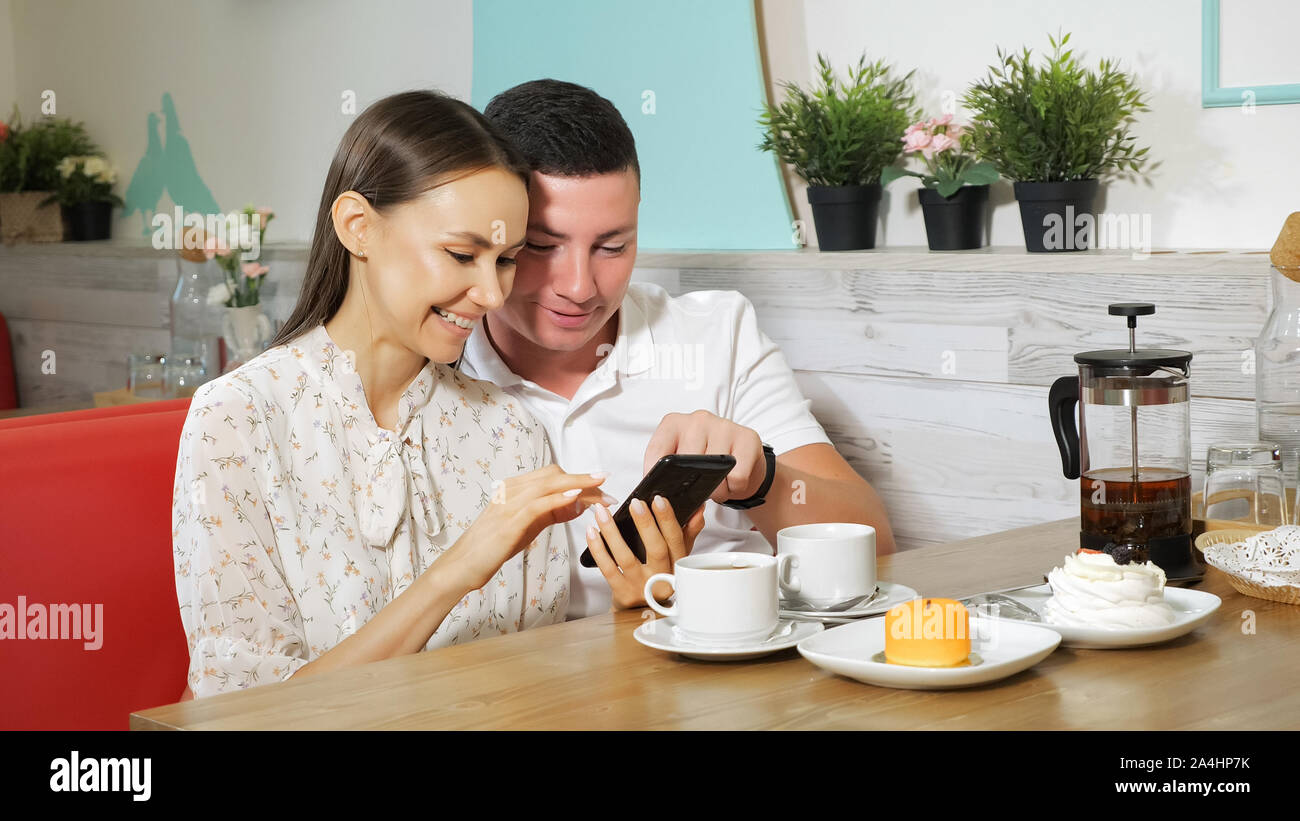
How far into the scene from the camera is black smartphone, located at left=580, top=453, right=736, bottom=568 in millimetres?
1287

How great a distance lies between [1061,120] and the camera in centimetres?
190

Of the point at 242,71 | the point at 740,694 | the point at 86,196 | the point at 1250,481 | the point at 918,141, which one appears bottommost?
the point at 740,694

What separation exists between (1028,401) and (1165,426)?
423 mm

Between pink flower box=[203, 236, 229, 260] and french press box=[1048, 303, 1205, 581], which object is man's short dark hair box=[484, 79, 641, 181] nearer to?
french press box=[1048, 303, 1205, 581]

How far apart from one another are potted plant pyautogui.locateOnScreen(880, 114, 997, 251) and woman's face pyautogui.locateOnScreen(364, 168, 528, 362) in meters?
0.78

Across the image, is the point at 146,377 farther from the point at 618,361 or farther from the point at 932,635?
the point at 932,635

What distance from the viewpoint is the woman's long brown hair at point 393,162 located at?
1521 mm

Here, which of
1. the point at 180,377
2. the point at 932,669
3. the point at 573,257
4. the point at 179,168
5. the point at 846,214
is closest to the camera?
the point at 932,669

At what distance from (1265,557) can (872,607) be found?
0.38 meters

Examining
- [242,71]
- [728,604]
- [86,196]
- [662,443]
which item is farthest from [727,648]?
[86,196]

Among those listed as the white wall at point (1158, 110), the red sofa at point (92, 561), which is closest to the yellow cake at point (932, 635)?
the red sofa at point (92, 561)

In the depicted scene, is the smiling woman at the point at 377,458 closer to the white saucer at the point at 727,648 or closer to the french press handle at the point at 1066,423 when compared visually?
the white saucer at the point at 727,648

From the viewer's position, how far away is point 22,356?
4.06 meters
